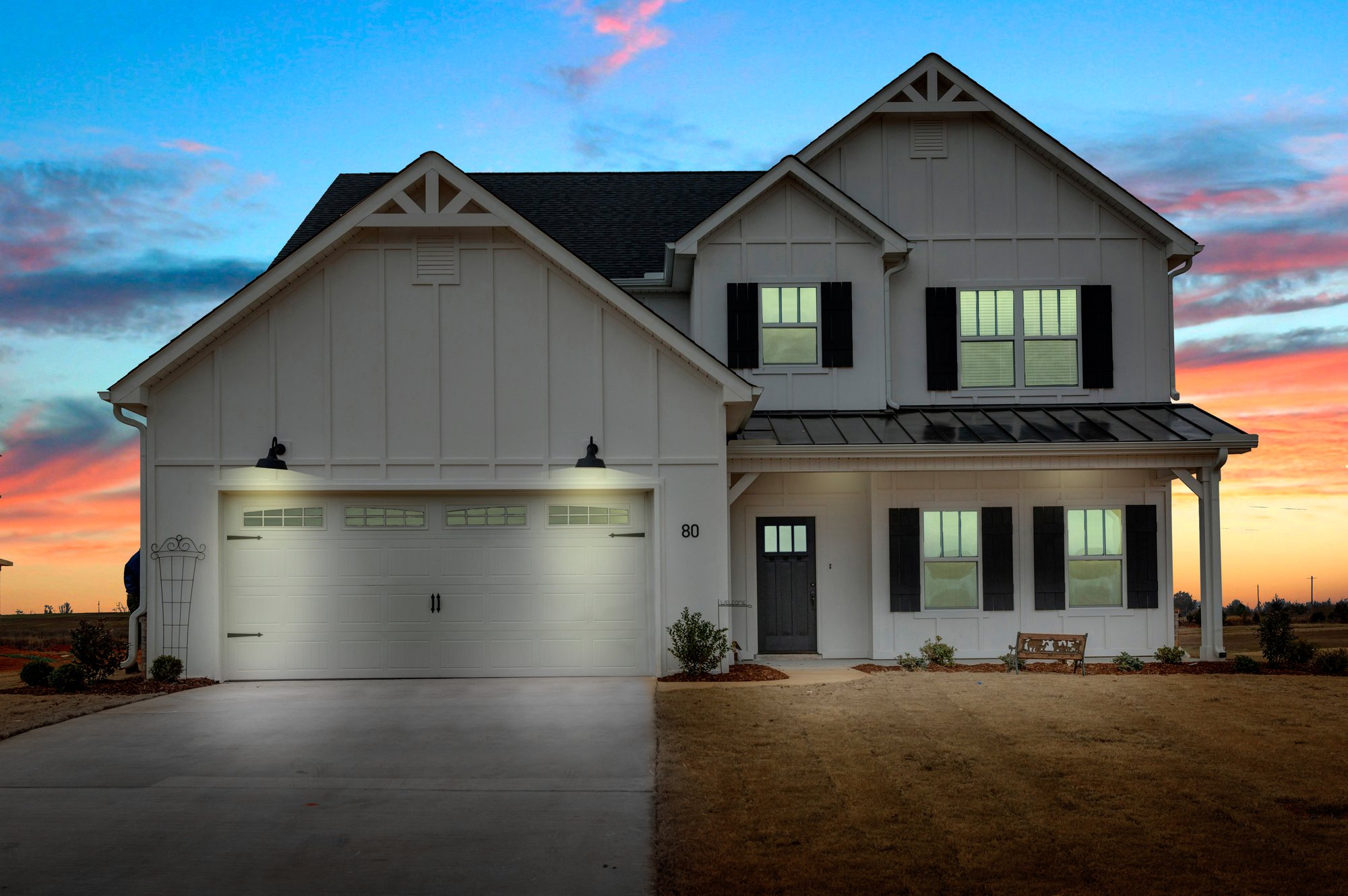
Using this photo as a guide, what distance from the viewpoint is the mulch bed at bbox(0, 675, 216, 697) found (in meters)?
13.3

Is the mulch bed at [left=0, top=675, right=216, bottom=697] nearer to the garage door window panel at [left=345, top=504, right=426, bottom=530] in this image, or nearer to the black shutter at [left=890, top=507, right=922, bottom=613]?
the garage door window panel at [left=345, top=504, right=426, bottom=530]

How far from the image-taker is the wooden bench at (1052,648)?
15102 mm

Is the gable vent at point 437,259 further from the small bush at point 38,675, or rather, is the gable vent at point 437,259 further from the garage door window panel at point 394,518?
the small bush at point 38,675

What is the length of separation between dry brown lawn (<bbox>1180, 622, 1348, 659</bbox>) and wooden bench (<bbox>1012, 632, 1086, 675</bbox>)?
3.27 m

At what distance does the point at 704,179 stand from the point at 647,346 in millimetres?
8380

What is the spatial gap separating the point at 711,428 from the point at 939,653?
464 centimetres

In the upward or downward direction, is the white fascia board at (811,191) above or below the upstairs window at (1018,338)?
above

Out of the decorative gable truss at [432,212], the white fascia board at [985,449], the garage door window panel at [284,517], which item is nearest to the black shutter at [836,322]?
the white fascia board at [985,449]

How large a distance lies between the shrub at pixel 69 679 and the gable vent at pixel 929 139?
13.7 metres

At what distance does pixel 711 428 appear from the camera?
1432 cm

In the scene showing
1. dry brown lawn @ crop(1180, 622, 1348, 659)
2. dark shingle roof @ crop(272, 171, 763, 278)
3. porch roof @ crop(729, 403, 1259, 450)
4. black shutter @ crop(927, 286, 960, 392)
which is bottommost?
dry brown lawn @ crop(1180, 622, 1348, 659)

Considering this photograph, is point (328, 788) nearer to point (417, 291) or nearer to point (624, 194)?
point (417, 291)

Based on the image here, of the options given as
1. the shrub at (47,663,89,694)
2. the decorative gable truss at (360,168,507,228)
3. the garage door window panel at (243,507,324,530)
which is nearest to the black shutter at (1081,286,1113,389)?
the decorative gable truss at (360,168,507,228)

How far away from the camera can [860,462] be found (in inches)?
599
